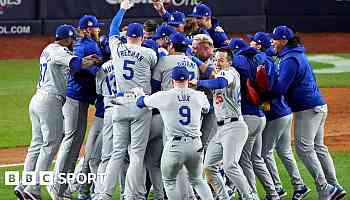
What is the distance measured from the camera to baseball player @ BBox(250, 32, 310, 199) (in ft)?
37.8

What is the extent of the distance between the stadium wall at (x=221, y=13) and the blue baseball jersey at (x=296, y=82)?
11719 mm

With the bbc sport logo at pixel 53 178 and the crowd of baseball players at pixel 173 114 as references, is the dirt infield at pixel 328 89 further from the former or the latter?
the crowd of baseball players at pixel 173 114

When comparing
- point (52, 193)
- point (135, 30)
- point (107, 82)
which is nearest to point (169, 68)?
point (135, 30)

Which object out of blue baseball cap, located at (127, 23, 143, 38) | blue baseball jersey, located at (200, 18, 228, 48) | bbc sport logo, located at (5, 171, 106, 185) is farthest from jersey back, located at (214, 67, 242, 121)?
blue baseball jersey, located at (200, 18, 228, 48)

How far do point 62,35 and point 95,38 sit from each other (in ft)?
1.21

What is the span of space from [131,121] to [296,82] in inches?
78.3

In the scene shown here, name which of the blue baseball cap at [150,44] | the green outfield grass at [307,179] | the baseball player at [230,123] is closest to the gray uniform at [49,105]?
the green outfield grass at [307,179]

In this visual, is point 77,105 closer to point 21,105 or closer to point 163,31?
point 163,31

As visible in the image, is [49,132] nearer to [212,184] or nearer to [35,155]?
[35,155]

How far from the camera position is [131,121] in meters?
10.7

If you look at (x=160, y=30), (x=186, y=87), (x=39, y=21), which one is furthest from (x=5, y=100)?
(x=186, y=87)

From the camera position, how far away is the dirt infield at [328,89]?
14953 millimetres

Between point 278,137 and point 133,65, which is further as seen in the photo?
point 278,137

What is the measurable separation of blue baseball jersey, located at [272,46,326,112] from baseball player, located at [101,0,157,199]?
59.2 inches
